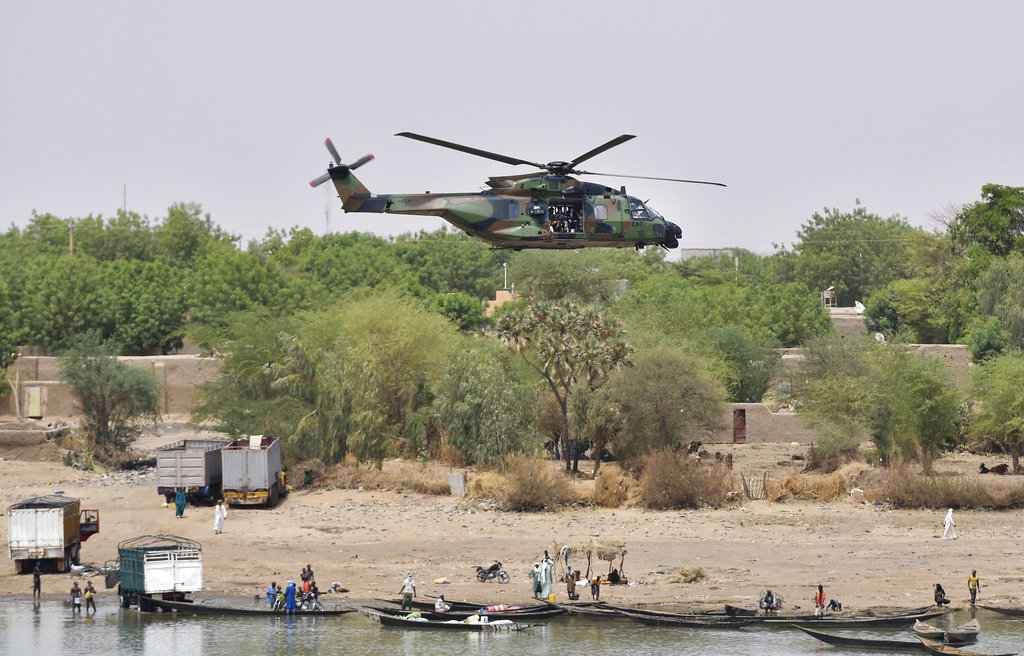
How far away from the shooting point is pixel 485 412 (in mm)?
54000

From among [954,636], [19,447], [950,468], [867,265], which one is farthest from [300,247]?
[954,636]

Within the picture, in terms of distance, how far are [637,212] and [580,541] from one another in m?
11.7

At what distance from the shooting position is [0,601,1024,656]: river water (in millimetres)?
35656

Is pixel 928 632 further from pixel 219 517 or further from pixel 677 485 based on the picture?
pixel 219 517

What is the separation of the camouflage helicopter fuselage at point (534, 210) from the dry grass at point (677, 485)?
43.6ft

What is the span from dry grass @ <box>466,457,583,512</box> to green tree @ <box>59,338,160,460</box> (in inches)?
732

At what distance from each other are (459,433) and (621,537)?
1066 centimetres

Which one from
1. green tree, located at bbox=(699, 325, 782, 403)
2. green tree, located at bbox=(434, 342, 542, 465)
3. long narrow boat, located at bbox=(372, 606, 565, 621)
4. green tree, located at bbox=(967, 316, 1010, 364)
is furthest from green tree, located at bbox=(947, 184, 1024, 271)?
long narrow boat, located at bbox=(372, 606, 565, 621)

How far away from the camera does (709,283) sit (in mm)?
124438

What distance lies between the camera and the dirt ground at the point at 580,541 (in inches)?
1590

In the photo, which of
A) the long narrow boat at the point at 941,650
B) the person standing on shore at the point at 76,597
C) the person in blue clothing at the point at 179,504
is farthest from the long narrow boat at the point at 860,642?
the person in blue clothing at the point at 179,504

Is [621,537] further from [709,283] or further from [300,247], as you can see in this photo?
[300,247]

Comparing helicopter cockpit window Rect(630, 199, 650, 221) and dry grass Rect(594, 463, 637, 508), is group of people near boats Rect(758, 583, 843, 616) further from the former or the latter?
dry grass Rect(594, 463, 637, 508)

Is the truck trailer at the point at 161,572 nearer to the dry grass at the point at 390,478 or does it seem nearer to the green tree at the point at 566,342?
the dry grass at the point at 390,478
